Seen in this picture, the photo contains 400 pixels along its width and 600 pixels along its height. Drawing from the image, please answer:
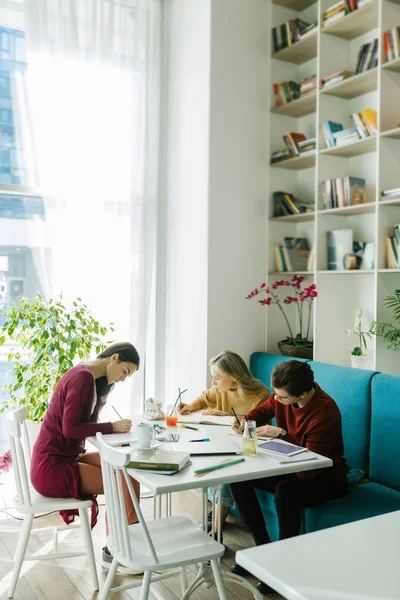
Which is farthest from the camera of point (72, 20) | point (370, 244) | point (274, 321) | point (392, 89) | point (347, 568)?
point (274, 321)

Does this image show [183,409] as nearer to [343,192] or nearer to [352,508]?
[352,508]

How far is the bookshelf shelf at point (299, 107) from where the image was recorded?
12.6ft

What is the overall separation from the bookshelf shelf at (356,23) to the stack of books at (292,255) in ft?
4.37

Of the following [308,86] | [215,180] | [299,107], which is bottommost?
[215,180]

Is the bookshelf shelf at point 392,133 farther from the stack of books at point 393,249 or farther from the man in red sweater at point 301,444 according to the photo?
the man in red sweater at point 301,444

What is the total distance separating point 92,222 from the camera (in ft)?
12.9

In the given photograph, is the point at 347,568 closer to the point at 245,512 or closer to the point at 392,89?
the point at 245,512

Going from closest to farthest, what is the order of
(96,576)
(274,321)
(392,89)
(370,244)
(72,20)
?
(96,576) → (392,89) → (370,244) → (72,20) → (274,321)

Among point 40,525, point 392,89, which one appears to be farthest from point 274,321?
point 40,525

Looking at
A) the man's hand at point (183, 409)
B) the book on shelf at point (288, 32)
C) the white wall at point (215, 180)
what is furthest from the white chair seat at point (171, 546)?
the book on shelf at point (288, 32)

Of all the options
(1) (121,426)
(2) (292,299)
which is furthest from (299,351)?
(1) (121,426)

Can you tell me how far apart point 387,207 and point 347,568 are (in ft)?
8.17

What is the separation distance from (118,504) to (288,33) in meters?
3.28

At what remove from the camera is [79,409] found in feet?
8.52
